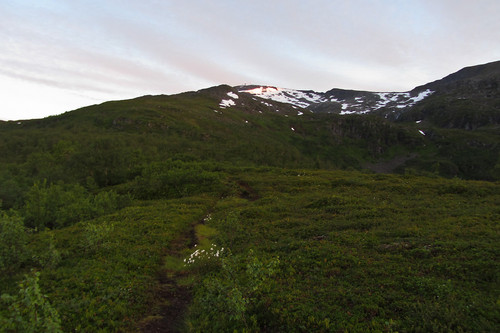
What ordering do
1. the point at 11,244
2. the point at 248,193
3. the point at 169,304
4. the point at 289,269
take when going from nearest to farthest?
the point at 169,304, the point at 289,269, the point at 11,244, the point at 248,193

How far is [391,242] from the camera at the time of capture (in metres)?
17.3

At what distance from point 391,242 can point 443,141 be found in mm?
198993

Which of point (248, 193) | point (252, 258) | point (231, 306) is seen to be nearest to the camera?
point (231, 306)

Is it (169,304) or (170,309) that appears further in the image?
(169,304)

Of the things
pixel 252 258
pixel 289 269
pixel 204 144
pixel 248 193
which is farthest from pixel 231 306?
pixel 204 144

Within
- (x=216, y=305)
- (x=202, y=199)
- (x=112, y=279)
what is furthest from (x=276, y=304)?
(x=202, y=199)

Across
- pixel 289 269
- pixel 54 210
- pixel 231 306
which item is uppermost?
pixel 231 306

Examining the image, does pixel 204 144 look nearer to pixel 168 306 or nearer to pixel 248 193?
pixel 248 193

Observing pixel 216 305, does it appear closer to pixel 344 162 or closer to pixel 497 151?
pixel 344 162

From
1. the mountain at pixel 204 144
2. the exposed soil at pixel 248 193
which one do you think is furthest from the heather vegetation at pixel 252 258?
the mountain at pixel 204 144

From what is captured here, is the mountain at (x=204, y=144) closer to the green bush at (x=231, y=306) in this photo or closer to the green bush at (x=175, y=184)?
the green bush at (x=175, y=184)

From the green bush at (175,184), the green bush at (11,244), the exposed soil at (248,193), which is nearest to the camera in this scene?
the green bush at (11,244)

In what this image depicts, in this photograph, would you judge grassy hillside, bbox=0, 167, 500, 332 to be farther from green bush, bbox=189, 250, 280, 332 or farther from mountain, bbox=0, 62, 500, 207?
mountain, bbox=0, 62, 500, 207

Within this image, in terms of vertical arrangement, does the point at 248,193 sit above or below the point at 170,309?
below
